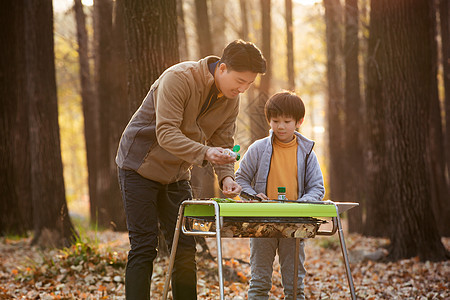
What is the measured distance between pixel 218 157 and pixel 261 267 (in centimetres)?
125

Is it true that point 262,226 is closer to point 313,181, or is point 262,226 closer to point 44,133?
point 313,181

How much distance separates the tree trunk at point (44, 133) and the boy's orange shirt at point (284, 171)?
555 centimetres

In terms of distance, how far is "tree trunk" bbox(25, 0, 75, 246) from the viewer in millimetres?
9328

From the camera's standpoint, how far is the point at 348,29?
1296 centimetres

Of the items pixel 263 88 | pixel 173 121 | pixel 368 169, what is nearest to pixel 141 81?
pixel 173 121

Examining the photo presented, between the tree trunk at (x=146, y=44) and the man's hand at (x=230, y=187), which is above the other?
the tree trunk at (x=146, y=44)

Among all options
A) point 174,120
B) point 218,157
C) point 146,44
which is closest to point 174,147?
point 174,120

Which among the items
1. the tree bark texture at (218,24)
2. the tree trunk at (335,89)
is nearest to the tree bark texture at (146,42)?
the tree trunk at (335,89)

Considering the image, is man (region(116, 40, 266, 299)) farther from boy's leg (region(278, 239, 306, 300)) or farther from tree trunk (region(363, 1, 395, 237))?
tree trunk (region(363, 1, 395, 237))

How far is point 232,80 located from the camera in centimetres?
395

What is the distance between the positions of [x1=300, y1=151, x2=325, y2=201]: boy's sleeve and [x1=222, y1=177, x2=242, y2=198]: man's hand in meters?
0.62

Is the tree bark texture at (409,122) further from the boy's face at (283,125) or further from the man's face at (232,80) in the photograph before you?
the man's face at (232,80)

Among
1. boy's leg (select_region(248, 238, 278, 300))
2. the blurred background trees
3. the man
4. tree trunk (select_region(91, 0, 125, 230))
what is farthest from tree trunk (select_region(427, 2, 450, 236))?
the man

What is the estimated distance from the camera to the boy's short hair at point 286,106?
447cm
